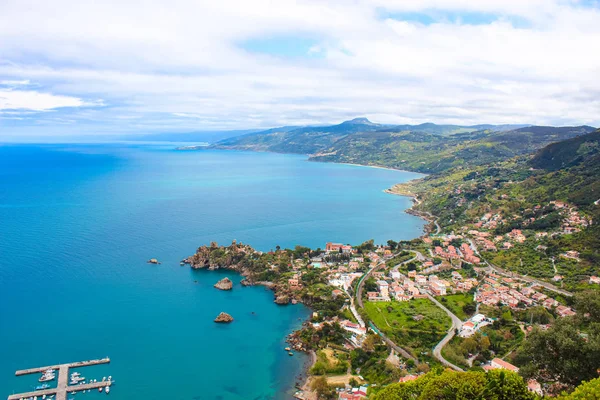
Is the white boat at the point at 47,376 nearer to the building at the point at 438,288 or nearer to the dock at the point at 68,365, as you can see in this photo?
the dock at the point at 68,365

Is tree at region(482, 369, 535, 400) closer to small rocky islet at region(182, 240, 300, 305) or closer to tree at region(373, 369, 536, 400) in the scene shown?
tree at region(373, 369, 536, 400)

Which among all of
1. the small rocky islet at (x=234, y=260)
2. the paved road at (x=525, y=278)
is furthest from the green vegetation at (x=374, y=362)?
the paved road at (x=525, y=278)

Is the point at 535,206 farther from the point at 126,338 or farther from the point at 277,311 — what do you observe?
the point at 126,338

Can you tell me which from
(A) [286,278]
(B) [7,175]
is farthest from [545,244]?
(B) [7,175]

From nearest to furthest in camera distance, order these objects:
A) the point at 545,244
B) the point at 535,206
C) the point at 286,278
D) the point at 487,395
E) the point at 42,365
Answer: the point at 487,395 → the point at 42,365 → the point at 286,278 → the point at 545,244 → the point at 535,206

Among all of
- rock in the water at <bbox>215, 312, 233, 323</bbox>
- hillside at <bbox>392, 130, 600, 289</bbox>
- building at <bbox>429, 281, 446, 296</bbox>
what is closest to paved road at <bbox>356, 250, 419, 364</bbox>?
building at <bbox>429, 281, 446, 296</bbox>
